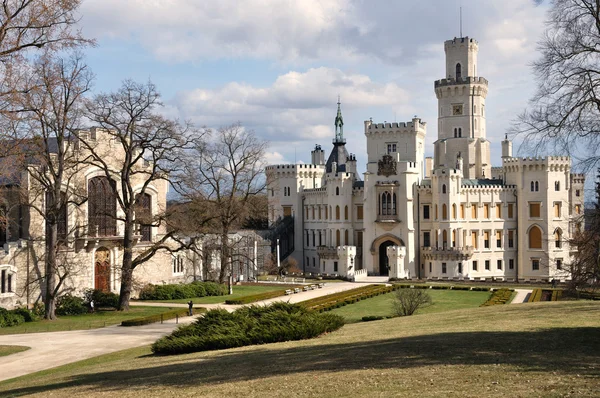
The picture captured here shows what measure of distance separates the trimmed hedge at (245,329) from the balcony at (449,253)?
139 feet

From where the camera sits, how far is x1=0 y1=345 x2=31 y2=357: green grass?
28.0 m

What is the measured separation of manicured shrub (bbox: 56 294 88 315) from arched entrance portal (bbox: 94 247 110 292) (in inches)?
186

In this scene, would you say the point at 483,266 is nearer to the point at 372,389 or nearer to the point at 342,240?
the point at 342,240

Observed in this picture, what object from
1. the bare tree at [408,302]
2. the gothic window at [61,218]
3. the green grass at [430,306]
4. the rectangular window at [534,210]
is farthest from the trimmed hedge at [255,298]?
the rectangular window at [534,210]

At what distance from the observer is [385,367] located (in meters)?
16.0

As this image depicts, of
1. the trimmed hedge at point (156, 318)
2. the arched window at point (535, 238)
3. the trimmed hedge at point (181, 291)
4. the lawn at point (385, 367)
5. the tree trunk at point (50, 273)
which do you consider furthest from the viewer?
the arched window at point (535, 238)

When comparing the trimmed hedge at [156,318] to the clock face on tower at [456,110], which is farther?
the clock face on tower at [456,110]

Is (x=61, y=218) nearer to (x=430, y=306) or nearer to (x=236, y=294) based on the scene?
(x=236, y=294)

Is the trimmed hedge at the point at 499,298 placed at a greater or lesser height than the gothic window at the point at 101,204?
lesser

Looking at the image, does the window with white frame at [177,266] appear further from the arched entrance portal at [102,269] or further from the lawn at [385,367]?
the lawn at [385,367]

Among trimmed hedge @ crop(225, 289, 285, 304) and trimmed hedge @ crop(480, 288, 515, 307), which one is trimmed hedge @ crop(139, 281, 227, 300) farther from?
trimmed hedge @ crop(480, 288, 515, 307)

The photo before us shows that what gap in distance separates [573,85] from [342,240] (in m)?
53.5

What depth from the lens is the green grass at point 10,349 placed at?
28.0 m

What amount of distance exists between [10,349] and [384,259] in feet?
155
